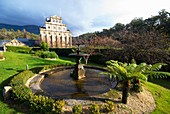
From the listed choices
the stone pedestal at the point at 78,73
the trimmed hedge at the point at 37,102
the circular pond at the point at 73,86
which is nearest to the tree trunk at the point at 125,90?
the circular pond at the point at 73,86

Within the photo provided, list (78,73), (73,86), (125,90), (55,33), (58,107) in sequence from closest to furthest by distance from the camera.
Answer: (58,107)
(125,90)
(73,86)
(78,73)
(55,33)

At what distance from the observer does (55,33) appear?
46781 mm

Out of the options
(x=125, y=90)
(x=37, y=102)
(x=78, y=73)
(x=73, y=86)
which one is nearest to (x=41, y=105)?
(x=37, y=102)

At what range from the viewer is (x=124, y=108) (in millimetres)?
5242

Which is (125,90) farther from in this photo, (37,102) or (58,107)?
(37,102)

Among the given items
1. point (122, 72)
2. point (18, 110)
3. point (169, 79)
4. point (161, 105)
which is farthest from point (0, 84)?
point (169, 79)

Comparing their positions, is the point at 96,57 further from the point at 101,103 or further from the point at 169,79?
the point at 101,103

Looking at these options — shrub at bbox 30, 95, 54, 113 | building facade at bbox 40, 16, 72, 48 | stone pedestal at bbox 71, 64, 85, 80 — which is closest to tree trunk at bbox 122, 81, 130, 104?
shrub at bbox 30, 95, 54, 113

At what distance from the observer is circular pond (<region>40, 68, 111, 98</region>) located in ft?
21.3

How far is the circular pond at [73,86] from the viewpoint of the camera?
650 centimetres

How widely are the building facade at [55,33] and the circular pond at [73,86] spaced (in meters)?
38.3

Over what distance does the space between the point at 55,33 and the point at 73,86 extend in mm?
41905

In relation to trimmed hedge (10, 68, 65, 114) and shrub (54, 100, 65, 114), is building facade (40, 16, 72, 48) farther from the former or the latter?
shrub (54, 100, 65, 114)

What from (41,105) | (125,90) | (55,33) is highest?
(55,33)
